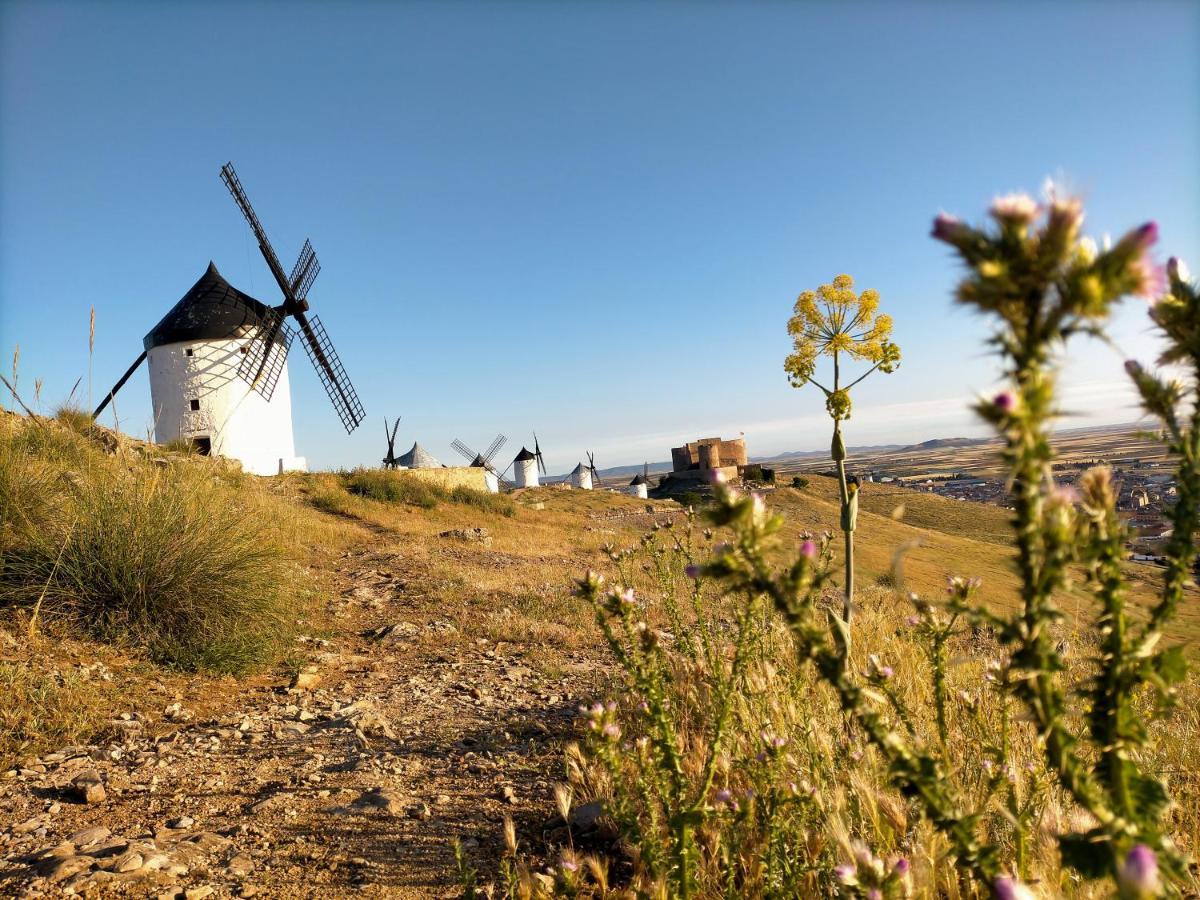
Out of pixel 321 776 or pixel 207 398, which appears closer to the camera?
pixel 321 776

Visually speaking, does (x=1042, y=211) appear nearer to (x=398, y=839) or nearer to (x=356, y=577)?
(x=398, y=839)

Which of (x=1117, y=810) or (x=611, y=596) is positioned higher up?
(x=611, y=596)

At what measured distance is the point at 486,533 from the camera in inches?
666

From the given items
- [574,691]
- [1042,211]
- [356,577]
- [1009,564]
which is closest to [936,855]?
[1009,564]

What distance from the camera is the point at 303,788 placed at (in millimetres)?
3664

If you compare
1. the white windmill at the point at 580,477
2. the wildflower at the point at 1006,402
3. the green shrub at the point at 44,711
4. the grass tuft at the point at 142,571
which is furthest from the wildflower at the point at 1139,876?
the white windmill at the point at 580,477

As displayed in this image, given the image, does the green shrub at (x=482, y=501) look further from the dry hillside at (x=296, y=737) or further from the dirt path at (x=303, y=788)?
the dirt path at (x=303, y=788)

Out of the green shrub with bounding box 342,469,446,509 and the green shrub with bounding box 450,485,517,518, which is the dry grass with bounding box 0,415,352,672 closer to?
the green shrub with bounding box 342,469,446,509

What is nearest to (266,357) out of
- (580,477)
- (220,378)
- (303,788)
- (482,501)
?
(220,378)

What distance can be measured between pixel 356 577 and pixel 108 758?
603 cm

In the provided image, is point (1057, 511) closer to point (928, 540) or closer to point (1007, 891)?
point (1007, 891)

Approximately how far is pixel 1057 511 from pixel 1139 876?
0.45 m

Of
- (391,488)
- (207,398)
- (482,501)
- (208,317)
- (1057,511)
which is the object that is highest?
(208,317)

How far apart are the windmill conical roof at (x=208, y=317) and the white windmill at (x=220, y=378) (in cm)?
3
